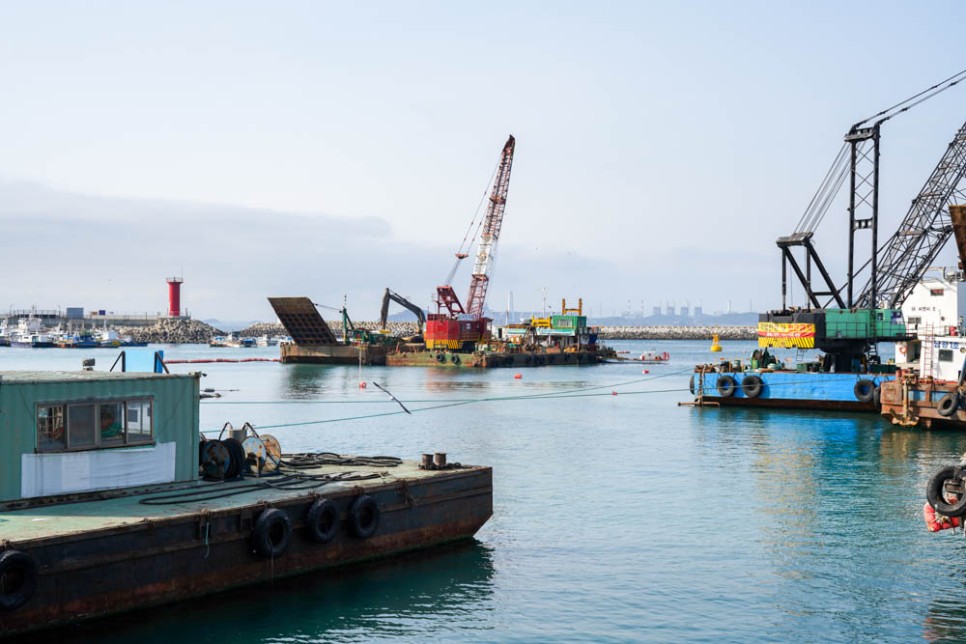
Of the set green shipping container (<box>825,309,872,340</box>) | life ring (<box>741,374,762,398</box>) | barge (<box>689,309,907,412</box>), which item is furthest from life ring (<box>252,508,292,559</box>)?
green shipping container (<box>825,309,872,340</box>)

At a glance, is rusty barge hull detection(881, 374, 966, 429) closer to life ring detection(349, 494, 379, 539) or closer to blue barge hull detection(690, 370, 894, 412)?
blue barge hull detection(690, 370, 894, 412)

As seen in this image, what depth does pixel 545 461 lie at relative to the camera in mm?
41438

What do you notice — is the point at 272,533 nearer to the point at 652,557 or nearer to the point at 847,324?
the point at 652,557

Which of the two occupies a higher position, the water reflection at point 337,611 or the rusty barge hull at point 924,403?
the rusty barge hull at point 924,403

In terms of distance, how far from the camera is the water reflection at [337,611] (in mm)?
17578

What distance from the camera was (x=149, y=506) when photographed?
18.7 metres

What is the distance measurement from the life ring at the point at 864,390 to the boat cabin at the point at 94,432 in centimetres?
4604

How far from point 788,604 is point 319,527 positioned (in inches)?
388

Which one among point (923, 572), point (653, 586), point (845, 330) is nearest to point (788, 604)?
point (653, 586)

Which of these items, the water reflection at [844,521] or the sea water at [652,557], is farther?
the water reflection at [844,521]

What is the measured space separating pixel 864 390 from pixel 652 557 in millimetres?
37850

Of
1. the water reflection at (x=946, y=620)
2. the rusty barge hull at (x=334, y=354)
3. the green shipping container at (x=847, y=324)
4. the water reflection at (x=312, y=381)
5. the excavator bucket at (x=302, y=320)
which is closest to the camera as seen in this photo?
the water reflection at (x=946, y=620)

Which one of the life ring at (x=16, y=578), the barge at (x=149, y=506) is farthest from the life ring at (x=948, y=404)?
the life ring at (x=16, y=578)

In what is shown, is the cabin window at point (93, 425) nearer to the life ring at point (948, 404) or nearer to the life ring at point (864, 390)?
the life ring at point (948, 404)
